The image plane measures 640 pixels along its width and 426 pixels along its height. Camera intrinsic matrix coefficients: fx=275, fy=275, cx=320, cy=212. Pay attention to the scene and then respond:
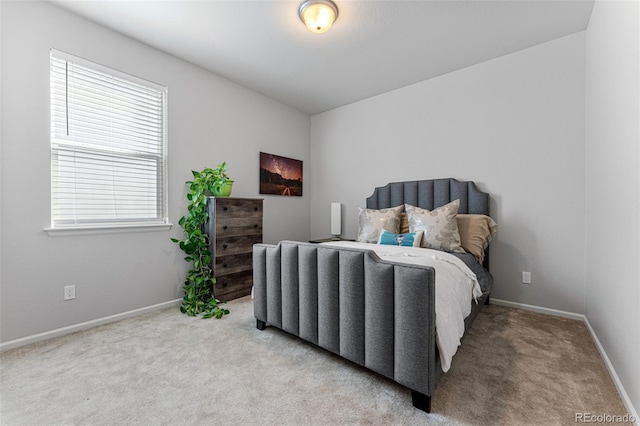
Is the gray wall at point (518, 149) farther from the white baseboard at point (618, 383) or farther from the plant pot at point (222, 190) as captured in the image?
the plant pot at point (222, 190)

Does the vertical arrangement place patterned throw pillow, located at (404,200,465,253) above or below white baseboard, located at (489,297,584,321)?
above

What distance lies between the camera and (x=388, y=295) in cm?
146

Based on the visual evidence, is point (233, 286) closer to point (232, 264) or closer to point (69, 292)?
point (232, 264)

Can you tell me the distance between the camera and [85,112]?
2.37 meters

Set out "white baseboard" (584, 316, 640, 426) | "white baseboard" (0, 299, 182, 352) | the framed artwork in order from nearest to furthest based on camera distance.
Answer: "white baseboard" (584, 316, 640, 426), "white baseboard" (0, 299, 182, 352), the framed artwork

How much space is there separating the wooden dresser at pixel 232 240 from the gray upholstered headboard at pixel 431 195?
5.29ft

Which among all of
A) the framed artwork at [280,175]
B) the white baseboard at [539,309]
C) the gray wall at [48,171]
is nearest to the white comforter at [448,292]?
the white baseboard at [539,309]

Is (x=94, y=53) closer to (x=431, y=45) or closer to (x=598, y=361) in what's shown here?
(x=431, y=45)

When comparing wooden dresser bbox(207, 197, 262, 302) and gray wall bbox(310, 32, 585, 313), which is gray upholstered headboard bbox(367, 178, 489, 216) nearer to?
gray wall bbox(310, 32, 585, 313)

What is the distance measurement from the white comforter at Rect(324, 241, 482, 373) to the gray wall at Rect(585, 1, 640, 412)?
752mm

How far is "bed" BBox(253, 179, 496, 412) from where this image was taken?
53.6 inches

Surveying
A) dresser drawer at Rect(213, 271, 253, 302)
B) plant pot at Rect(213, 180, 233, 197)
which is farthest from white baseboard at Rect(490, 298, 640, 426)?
plant pot at Rect(213, 180, 233, 197)

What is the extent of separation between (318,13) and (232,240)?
7.61 ft

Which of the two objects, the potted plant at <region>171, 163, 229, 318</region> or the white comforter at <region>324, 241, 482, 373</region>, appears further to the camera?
the potted plant at <region>171, 163, 229, 318</region>
